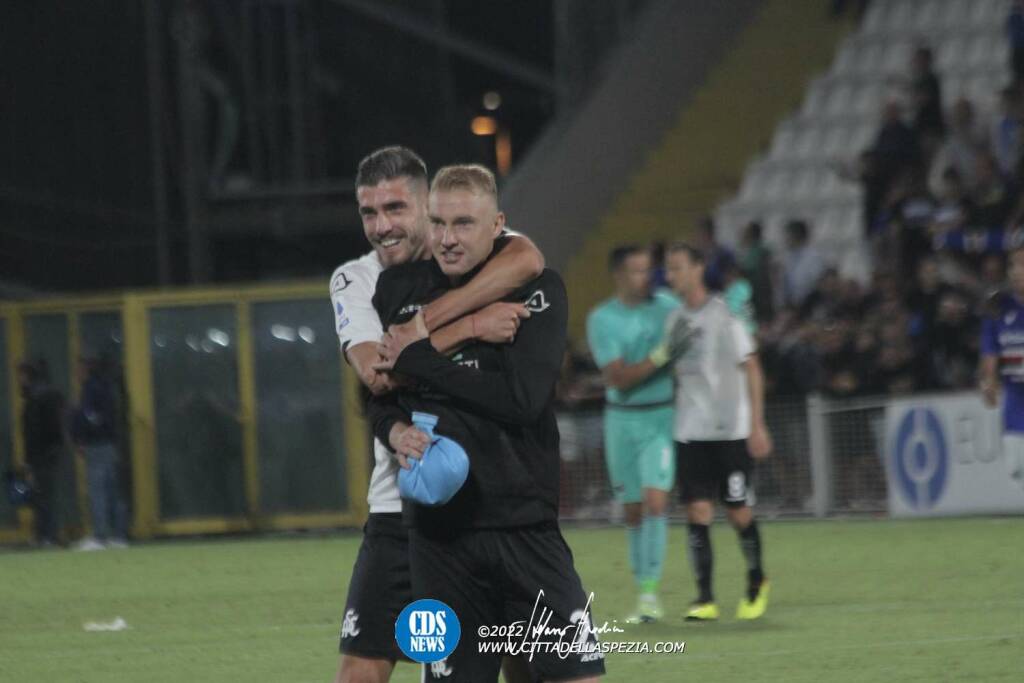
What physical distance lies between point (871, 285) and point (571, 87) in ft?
21.0

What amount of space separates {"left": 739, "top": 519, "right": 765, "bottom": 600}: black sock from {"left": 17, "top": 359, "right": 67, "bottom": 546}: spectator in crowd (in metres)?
11.1

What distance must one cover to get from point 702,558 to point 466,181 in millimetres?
6296

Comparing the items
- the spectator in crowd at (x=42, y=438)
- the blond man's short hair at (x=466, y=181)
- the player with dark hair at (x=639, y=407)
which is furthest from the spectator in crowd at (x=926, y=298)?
the blond man's short hair at (x=466, y=181)

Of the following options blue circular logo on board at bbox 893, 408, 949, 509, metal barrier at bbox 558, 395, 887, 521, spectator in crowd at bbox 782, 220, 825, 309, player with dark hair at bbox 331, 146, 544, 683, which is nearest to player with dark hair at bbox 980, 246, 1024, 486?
blue circular logo on board at bbox 893, 408, 949, 509

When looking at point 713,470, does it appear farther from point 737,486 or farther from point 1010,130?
point 1010,130

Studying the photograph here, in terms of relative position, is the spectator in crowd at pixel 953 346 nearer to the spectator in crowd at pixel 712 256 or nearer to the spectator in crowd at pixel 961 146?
the spectator in crowd at pixel 961 146

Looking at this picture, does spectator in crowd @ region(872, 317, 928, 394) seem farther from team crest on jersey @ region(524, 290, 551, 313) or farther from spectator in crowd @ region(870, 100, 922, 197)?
team crest on jersey @ region(524, 290, 551, 313)

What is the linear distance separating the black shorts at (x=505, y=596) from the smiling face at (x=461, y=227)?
738mm

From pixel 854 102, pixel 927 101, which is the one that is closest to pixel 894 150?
pixel 927 101

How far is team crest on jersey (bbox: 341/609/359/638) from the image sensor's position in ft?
21.9

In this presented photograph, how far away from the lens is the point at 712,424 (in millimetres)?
11727

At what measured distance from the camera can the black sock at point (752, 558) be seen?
11.5 metres

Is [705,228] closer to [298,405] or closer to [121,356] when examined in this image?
[298,405]

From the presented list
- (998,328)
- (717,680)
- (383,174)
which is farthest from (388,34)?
(383,174)
